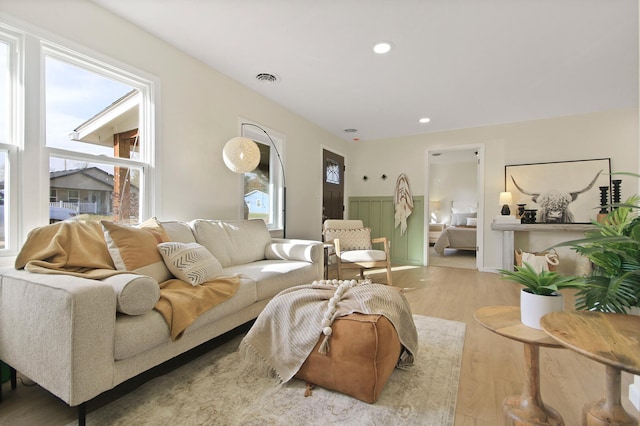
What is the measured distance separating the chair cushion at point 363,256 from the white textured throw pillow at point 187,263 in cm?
199

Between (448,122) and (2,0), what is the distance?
4.76 metres

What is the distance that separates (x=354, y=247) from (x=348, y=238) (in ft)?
0.48

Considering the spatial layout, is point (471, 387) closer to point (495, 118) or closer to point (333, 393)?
point (333, 393)

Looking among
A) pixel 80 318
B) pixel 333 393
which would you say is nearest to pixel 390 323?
pixel 333 393

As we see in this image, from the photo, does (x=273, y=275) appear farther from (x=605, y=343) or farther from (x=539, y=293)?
(x=605, y=343)

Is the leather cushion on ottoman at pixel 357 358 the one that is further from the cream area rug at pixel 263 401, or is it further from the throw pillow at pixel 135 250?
the throw pillow at pixel 135 250

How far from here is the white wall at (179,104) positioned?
191cm

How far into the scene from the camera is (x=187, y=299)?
160 cm

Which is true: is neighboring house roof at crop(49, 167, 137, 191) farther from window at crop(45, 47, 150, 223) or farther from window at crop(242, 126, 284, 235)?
window at crop(242, 126, 284, 235)

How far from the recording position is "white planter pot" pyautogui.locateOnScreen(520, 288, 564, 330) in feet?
3.80

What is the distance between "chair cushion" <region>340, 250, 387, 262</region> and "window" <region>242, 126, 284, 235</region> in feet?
3.12

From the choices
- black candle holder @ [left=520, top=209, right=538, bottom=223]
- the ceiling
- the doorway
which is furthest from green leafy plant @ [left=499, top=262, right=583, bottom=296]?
the doorway

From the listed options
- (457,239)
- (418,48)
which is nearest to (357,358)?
(418,48)

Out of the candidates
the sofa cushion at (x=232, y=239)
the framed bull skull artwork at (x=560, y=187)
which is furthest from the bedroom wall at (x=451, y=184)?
the sofa cushion at (x=232, y=239)
